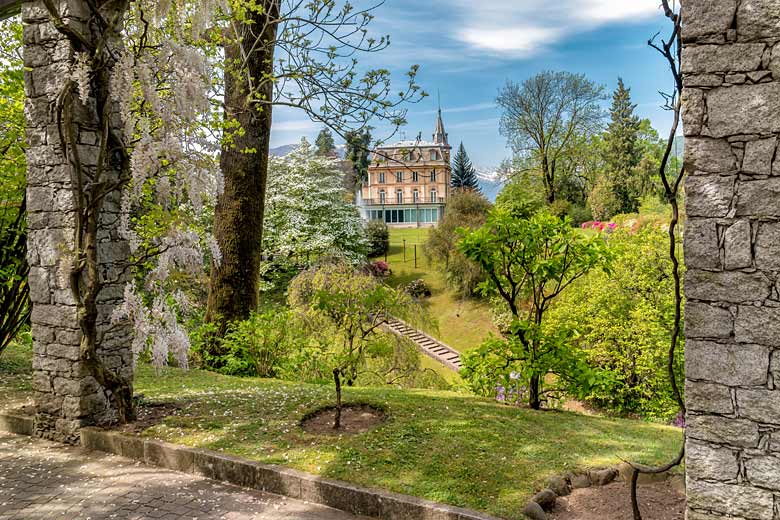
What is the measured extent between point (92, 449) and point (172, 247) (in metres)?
1.88

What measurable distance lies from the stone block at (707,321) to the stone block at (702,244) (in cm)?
21

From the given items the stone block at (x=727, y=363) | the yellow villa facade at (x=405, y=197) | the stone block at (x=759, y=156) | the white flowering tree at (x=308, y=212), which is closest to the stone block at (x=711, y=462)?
the stone block at (x=727, y=363)

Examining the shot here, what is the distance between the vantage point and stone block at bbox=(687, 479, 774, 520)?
2.77m

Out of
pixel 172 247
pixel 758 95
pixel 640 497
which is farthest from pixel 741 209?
pixel 172 247

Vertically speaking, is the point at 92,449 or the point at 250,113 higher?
the point at 250,113

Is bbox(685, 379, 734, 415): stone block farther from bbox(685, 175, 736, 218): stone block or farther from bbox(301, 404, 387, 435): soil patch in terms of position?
bbox(301, 404, 387, 435): soil patch

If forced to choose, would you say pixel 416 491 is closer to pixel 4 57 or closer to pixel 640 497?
pixel 640 497

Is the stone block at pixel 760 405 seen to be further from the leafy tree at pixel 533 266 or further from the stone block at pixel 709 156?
the leafy tree at pixel 533 266

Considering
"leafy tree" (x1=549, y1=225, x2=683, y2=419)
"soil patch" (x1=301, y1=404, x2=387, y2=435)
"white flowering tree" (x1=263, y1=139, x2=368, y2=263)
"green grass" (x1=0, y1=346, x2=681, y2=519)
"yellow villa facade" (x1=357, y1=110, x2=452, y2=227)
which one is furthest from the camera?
"yellow villa facade" (x1=357, y1=110, x2=452, y2=227)

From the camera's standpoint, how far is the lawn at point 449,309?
23953 millimetres

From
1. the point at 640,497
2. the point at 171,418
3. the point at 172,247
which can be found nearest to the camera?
the point at 640,497

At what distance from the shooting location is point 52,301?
5004mm

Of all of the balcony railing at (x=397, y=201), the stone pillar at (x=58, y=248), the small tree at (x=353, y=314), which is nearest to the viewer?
the stone pillar at (x=58, y=248)

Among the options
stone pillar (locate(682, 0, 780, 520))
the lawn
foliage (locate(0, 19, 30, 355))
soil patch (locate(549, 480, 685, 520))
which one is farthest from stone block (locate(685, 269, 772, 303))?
the lawn
